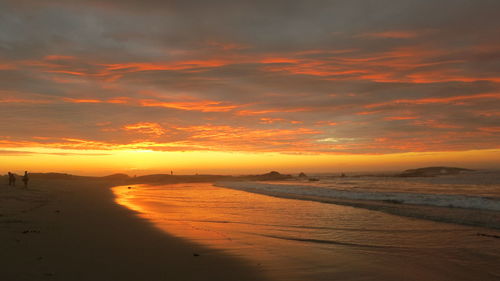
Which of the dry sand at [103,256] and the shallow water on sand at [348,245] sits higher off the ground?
the dry sand at [103,256]

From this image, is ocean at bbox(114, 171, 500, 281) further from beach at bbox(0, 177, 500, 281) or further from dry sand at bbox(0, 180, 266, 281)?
dry sand at bbox(0, 180, 266, 281)

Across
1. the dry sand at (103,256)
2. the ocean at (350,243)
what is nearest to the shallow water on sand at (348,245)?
the ocean at (350,243)

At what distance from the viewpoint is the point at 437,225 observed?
47.9ft

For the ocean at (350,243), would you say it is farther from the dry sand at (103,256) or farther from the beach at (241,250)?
the dry sand at (103,256)

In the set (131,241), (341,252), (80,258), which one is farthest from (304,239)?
(80,258)

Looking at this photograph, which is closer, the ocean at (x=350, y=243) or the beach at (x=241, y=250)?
the beach at (x=241, y=250)

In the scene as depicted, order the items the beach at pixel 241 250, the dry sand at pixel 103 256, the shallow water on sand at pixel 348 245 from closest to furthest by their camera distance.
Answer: the dry sand at pixel 103 256, the beach at pixel 241 250, the shallow water on sand at pixel 348 245

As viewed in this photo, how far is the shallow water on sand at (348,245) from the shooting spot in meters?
7.65

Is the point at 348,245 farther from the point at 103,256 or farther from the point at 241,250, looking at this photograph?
the point at 103,256

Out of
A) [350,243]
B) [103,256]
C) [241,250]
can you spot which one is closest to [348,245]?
[350,243]

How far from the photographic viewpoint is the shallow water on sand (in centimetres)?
765

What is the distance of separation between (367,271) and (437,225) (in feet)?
29.0

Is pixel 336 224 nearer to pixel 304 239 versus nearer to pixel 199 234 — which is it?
pixel 304 239

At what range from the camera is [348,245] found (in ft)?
34.5
